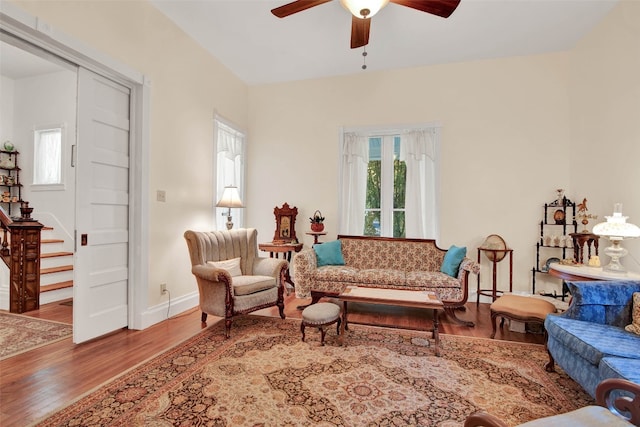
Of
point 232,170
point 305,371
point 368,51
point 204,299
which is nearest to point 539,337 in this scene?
point 305,371

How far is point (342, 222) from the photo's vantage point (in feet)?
15.7

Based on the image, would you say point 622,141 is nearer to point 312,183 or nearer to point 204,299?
point 312,183

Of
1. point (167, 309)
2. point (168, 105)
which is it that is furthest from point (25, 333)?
point (168, 105)

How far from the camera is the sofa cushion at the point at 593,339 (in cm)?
171

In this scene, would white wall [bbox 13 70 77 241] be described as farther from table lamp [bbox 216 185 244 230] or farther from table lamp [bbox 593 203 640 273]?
table lamp [bbox 593 203 640 273]

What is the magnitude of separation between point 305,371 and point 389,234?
2.85 meters

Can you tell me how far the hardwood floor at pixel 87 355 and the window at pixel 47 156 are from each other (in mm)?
2357

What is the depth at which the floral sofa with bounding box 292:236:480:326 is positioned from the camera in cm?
348

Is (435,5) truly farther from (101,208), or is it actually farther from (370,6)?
(101,208)

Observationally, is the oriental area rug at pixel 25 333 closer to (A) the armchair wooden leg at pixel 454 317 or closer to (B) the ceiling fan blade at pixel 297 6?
(B) the ceiling fan blade at pixel 297 6

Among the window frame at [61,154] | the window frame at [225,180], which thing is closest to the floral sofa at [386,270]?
the window frame at [225,180]

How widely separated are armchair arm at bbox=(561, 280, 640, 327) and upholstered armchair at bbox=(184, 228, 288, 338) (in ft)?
8.68

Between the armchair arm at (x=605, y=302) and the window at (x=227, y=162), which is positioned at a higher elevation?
the window at (x=227, y=162)

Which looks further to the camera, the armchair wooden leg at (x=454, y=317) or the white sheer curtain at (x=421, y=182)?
the white sheer curtain at (x=421, y=182)
